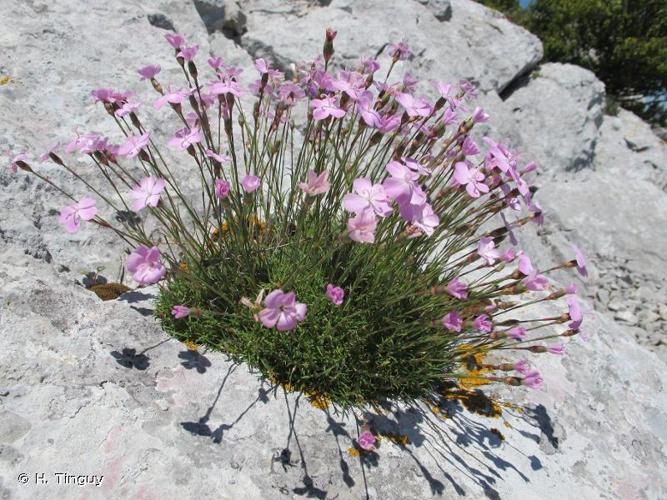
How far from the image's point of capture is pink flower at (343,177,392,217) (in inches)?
64.4

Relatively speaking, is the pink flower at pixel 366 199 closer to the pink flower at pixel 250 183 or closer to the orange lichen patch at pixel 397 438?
the pink flower at pixel 250 183

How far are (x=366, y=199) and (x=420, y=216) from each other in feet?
0.76

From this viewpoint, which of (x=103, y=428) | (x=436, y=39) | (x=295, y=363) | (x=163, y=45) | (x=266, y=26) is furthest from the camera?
(x=436, y=39)

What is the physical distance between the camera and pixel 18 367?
176 cm

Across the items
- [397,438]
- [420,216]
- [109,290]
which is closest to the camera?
[420,216]

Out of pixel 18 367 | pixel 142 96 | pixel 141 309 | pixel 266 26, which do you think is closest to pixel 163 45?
pixel 142 96

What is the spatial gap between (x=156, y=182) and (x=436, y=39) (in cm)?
486

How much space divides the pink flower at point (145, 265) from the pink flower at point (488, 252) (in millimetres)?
1310

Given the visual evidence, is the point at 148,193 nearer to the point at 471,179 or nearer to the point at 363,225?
the point at 363,225

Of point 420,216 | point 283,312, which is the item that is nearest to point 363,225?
point 420,216

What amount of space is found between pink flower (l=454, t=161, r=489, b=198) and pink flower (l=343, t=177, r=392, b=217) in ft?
1.56

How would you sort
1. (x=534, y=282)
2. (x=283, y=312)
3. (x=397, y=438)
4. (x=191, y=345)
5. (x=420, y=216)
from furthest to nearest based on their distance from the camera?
(x=191, y=345), (x=397, y=438), (x=534, y=282), (x=420, y=216), (x=283, y=312)

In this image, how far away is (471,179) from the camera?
2.00 meters

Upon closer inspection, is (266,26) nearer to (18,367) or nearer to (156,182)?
(156,182)
